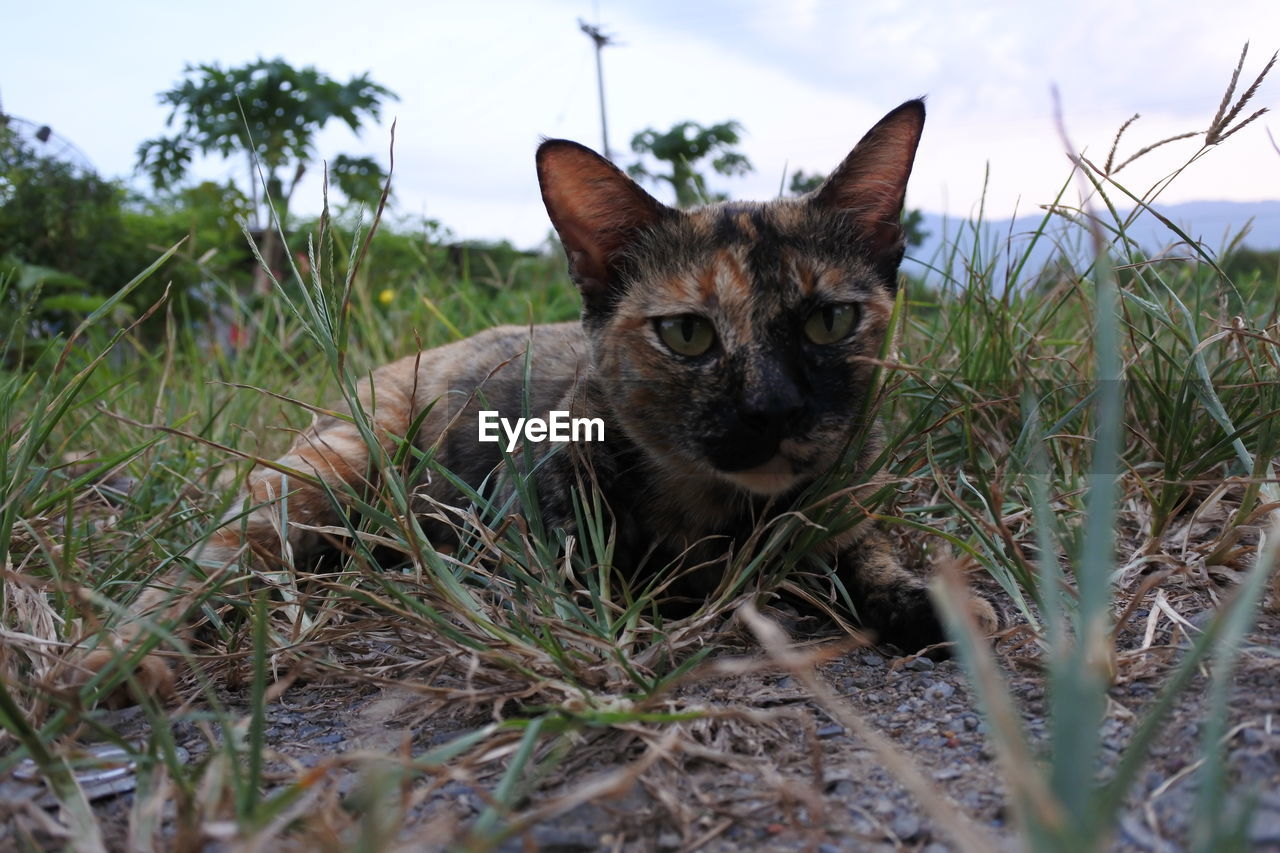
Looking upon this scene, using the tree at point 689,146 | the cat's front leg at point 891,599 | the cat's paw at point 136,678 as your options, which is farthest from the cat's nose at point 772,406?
the tree at point 689,146

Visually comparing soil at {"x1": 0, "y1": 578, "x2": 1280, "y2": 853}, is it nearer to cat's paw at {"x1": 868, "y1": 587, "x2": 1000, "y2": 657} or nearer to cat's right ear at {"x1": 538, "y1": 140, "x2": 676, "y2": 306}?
cat's paw at {"x1": 868, "y1": 587, "x2": 1000, "y2": 657}

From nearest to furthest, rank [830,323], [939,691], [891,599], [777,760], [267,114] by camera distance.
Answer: [777,760]
[939,691]
[891,599]
[830,323]
[267,114]

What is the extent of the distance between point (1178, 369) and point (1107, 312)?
1.62 m

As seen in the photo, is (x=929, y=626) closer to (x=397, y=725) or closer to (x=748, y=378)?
(x=748, y=378)

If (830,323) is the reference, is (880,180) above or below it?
above

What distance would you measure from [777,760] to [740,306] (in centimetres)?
96

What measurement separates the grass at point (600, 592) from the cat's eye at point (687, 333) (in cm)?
39

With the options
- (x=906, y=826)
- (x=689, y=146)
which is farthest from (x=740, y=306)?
(x=689, y=146)

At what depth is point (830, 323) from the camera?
1.93 metres

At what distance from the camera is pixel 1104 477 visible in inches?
28.0

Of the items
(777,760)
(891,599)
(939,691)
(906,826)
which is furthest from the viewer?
(891,599)

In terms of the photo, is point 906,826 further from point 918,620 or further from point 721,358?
point 721,358

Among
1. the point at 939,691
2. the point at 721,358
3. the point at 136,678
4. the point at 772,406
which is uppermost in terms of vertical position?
the point at 721,358

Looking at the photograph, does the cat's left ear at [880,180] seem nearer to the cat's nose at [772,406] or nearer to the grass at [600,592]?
the grass at [600,592]
